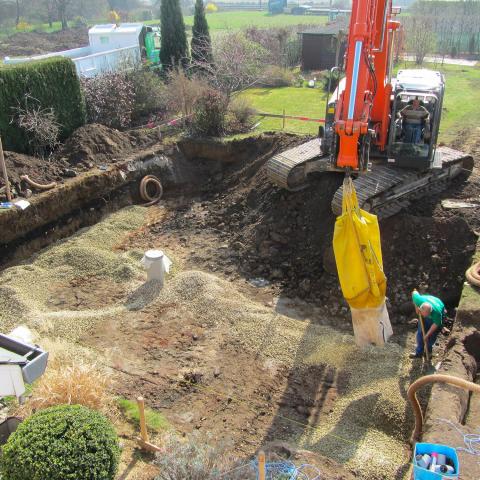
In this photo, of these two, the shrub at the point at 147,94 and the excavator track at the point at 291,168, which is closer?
the excavator track at the point at 291,168

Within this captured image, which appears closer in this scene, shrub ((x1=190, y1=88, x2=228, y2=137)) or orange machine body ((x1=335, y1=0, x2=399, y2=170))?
orange machine body ((x1=335, y1=0, x2=399, y2=170))

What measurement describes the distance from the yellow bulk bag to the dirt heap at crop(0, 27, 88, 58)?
114 feet

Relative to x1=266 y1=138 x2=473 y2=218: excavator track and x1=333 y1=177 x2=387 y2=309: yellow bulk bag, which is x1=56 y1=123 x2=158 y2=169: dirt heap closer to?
x1=266 y1=138 x2=473 y2=218: excavator track

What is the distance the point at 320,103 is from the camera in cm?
2030

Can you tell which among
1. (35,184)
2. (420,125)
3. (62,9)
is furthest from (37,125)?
(62,9)

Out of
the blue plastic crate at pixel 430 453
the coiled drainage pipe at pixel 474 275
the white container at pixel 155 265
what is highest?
the blue plastic crate at pixel 430 453

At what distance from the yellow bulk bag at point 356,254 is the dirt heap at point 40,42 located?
34.7m

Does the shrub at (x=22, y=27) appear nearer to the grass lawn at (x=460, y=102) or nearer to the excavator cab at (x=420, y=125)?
the grass lawn at (x=460, y=102)

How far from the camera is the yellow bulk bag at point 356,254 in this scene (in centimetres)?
713

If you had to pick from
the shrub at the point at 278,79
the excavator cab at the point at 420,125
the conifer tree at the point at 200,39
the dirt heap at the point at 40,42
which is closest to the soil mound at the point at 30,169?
the excavator cab at the point at 420,125

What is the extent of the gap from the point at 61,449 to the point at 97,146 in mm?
10670

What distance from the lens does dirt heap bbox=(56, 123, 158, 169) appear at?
46.1 ft

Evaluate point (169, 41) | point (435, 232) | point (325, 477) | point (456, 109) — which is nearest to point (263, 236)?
point (435, 232)

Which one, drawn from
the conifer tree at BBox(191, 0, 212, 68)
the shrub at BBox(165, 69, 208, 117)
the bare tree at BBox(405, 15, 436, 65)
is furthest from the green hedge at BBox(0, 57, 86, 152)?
the bare tree at BBox(405, 15, 436, 65)
